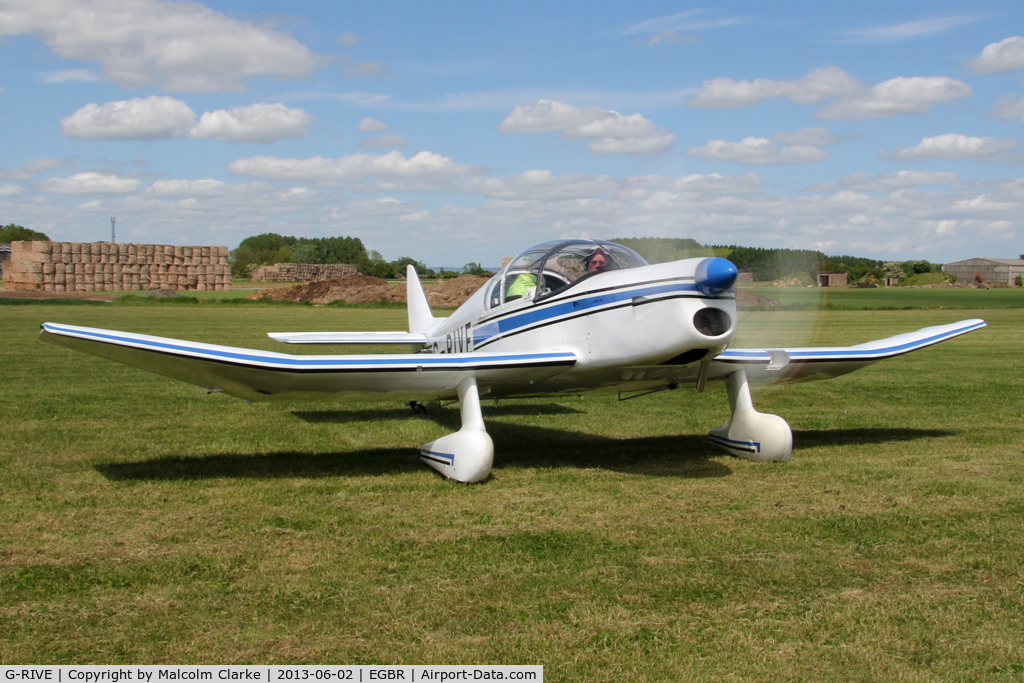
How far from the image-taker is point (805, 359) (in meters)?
8.41

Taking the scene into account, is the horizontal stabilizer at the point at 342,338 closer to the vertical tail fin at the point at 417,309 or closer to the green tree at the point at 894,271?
the vertical tail fin at the point at 417,309

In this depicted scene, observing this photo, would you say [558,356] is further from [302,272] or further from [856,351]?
[302,272]

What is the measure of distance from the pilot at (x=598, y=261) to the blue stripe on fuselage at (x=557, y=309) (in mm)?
349

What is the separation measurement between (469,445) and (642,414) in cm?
455

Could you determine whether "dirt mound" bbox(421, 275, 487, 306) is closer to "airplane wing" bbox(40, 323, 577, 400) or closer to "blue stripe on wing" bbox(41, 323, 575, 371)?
"airplane wing" bbox(40, 323, 577, 400)

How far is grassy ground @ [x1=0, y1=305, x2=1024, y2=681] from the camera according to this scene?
3.54 m

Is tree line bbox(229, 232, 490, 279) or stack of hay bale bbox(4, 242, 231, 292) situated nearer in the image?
stack of hay bale bbox(4, 242, 231, 292)

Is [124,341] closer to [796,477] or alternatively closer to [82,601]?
[82,601]

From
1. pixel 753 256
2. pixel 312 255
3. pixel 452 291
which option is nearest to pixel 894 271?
pixel 452 291

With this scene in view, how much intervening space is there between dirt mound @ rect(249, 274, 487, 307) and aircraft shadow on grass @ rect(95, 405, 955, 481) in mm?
38692

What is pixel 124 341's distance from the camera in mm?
6297

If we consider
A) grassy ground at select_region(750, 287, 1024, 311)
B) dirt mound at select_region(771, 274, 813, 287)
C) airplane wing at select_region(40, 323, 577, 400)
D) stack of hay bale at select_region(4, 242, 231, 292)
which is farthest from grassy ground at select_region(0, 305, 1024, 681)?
stack of hay bale at select_region(4, 242, 231, 292)

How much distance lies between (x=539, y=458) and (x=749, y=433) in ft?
6.67

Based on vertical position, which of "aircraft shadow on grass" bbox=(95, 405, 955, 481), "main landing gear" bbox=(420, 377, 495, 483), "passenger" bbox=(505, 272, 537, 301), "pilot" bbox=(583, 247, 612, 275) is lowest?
"aircraft shadow on grass" bbox=(95, 405, 955, 481)
